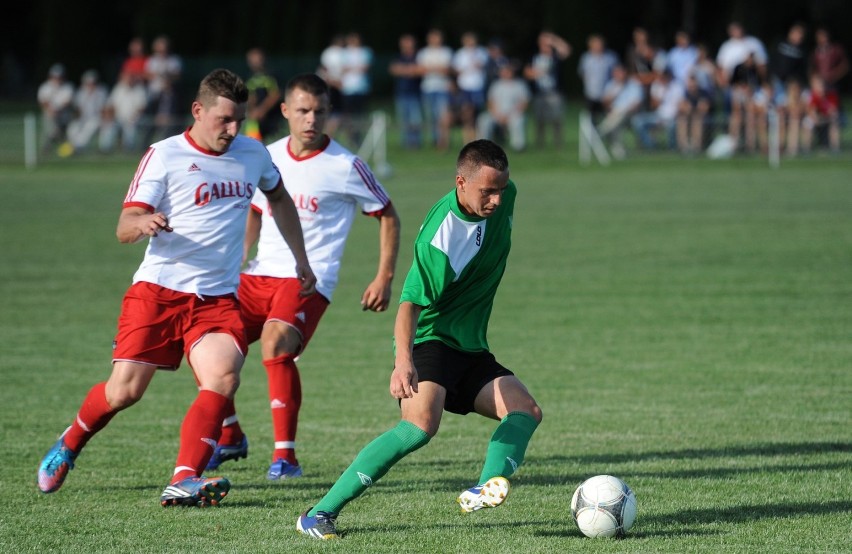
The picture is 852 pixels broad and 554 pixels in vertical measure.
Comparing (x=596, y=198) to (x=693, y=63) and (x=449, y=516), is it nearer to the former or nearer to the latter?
(x=693, y=63)

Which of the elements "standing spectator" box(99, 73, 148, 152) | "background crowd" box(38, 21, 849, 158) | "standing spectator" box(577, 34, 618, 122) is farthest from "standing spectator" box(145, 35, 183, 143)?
"standing spectator" box(577, 34, 618, 122)

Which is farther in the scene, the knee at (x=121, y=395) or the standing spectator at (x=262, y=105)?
the standing spectator at (x=262, y=105)

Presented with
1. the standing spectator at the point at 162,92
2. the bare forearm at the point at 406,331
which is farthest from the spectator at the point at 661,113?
the bare forearm at the point at 406,331

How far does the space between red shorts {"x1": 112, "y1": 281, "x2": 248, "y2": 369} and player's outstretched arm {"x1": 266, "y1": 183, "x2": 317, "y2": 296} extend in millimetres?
551

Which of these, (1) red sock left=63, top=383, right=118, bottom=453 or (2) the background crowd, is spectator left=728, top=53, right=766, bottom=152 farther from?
(1) red sock left=63, top=383, right=118, bottom=453

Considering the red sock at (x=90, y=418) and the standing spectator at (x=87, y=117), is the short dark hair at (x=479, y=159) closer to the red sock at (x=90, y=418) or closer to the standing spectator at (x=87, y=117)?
the red sock at (x=90, y=418)

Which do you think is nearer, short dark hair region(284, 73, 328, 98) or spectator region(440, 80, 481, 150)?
short dark hair region(284, 73, 328, 98)

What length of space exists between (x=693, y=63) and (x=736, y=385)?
19.6 metres

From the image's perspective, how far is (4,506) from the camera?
6.15 metres

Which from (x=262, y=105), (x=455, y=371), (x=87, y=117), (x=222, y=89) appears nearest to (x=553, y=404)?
(x=455, y=371)

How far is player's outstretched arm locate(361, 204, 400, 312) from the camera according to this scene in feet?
21.4

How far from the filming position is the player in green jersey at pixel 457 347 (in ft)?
17.8

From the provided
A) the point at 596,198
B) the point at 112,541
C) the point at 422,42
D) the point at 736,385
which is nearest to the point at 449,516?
the point at 112,541

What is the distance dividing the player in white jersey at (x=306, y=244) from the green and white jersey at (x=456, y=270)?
1135 millimetres
